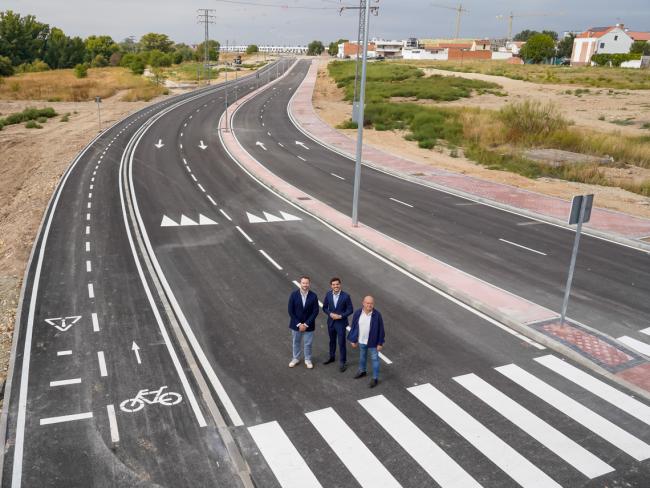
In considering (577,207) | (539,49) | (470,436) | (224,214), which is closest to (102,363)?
(470,436)

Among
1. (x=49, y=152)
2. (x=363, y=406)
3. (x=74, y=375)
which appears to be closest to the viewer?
(x=363, y=406)

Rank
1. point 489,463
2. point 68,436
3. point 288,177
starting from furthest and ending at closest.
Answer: point 288,177 → point 68,436 → point 489,463

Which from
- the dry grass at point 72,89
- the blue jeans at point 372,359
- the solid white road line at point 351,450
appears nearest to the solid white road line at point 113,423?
the solid white road line at point 351,450

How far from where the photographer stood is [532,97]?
65.2m

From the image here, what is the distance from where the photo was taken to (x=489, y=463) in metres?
7.46

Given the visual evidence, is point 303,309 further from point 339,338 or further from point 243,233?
point 243,233

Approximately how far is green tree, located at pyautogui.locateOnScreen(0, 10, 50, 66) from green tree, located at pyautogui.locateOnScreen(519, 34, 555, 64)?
139377 mm

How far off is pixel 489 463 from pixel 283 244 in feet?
36.8

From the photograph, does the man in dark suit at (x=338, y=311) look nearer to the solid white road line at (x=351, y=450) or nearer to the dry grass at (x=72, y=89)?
the solid white road line at (x=351, y=450)

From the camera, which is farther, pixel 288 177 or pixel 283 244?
pixel 288 177

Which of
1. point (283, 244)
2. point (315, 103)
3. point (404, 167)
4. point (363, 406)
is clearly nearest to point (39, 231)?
point (283, 244)

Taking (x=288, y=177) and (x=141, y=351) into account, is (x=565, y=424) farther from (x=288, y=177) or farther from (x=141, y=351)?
(x=288, y=177)

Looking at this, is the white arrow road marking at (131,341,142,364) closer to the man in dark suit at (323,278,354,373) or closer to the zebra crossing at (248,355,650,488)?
the zebra crossing at (248,355,650,488)

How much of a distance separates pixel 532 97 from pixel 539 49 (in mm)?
116118
